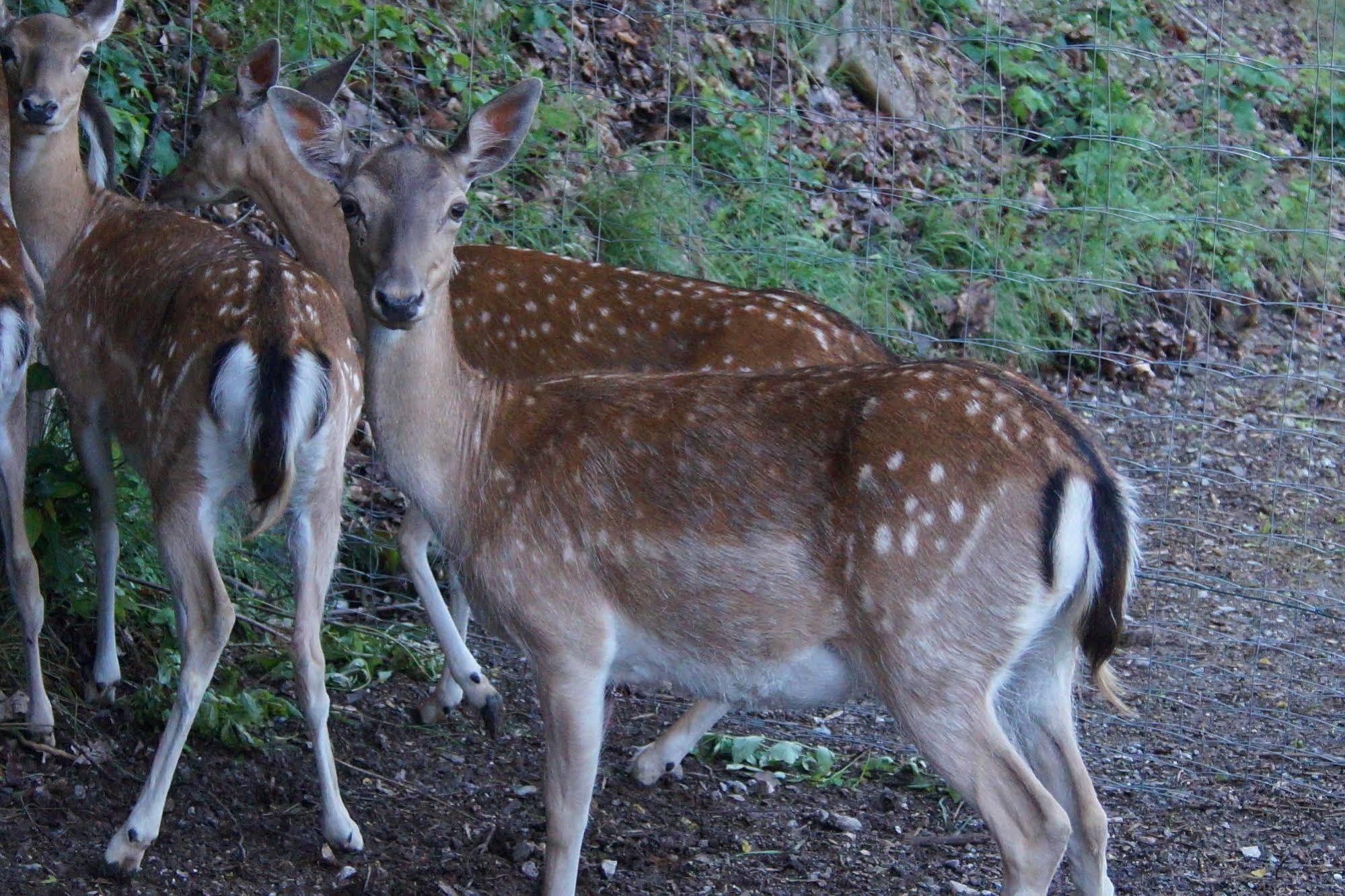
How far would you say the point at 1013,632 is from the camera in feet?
11.5

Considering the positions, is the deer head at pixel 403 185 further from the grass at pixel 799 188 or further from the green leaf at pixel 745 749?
the green leaf at pixel 745 749

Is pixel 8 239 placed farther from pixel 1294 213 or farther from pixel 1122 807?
pixel 1294 213

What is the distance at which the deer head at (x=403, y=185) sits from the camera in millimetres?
3785

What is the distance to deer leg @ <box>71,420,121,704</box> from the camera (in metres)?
4.76

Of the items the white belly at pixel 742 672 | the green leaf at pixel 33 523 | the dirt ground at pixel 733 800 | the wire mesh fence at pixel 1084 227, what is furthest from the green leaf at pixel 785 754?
the green leaf at pixel 33 523

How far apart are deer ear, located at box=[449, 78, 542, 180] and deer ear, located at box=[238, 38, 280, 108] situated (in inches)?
58.3

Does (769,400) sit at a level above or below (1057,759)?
above

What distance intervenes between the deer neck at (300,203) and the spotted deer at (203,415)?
0.47m

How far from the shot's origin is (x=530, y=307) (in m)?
5.29

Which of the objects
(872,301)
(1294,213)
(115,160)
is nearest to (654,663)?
(115,160)

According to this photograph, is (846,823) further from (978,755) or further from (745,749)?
(978,755)

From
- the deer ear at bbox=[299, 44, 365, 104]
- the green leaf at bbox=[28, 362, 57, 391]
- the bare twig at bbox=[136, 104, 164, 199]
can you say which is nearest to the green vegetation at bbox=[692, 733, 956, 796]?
the green leaf at bbox=[28, 362, 57, 391]

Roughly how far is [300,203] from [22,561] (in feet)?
5.31

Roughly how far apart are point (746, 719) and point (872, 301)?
283cm
